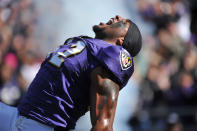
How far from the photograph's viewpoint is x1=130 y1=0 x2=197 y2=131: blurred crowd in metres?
7.37

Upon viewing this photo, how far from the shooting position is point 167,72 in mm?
7715

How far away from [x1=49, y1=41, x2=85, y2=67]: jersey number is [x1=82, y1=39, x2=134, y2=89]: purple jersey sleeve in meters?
0.10

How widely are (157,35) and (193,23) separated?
1320mm

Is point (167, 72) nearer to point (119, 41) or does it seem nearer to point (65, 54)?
point (119, 41)

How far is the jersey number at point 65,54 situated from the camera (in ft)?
11.2

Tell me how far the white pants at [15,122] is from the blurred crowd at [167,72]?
385 cm

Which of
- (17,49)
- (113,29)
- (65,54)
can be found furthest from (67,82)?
(17,49)

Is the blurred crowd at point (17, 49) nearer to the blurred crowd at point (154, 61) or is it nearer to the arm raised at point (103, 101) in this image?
the blurred crowd at point (154, 61)

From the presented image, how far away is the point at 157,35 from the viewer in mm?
7969

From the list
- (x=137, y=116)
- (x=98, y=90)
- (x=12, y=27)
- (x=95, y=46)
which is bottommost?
(x=137, y=116)

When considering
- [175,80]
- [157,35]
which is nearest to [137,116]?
[175,80]

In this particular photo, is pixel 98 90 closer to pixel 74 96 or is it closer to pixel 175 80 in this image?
pixel 74 96

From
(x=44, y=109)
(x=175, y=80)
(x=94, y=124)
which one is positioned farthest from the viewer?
(x=175, y=80)

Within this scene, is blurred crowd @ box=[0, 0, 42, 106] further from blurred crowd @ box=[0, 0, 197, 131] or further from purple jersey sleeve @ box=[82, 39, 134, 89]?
purple jersey sleeve @ box=[82, 39, 134, 89]
